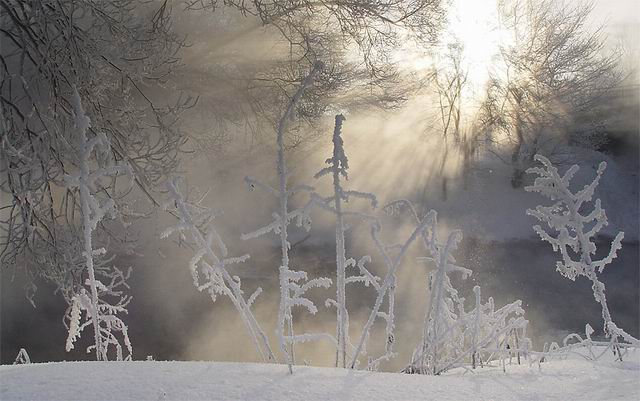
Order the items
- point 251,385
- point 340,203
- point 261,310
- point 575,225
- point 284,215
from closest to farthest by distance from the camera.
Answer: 1. point 251,385
2. point 340,203
3. point 284,215
4. point 575,225
5. point 261,310

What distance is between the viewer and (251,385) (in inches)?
62.5

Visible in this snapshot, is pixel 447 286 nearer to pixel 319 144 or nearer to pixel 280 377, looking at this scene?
pixel 280 377

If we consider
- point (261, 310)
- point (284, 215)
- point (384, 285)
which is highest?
point (284, 215)

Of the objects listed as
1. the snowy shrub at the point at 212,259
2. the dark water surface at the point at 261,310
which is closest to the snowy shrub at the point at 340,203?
the snowy shrub at the point at 212,259

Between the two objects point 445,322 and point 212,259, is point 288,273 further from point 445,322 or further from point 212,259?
point 445,322

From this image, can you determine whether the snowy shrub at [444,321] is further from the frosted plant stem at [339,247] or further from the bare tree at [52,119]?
the bare tree at [52,119]

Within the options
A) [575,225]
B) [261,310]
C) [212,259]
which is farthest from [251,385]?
[261,310]

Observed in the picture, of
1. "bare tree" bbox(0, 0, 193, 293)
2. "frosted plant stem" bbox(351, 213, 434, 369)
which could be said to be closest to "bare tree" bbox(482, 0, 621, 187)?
"bare tree" bbox(0, 0, 193, 293)

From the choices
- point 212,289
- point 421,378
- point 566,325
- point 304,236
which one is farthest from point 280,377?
point 304,236

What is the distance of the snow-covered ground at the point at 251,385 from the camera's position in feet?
4.96

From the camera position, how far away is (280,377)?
66.7 inches

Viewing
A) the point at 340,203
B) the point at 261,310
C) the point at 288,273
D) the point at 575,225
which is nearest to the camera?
the point at 288,273

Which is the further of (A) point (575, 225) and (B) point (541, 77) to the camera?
(B) point (541, 77)

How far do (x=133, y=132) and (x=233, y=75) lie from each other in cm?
601
